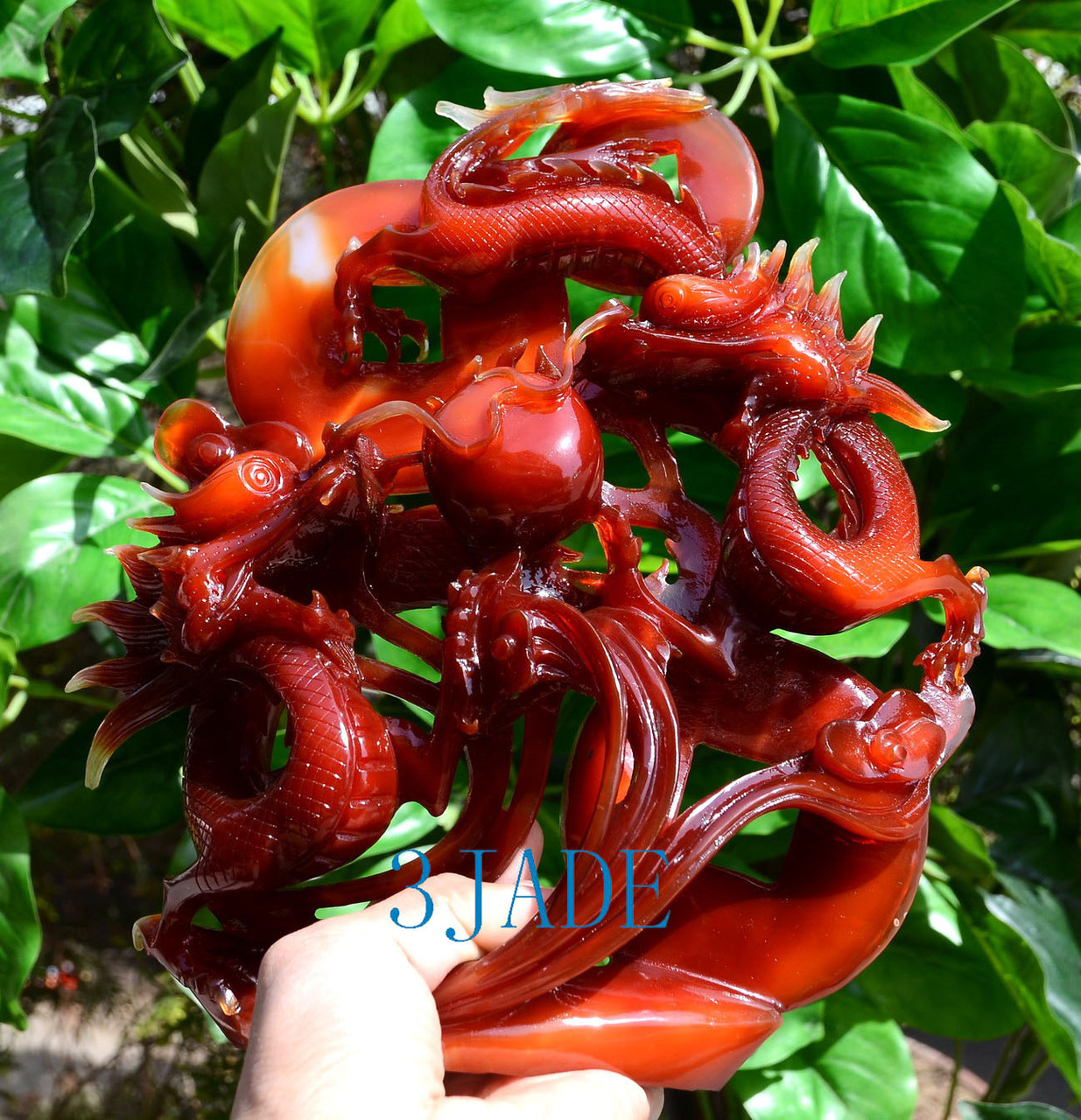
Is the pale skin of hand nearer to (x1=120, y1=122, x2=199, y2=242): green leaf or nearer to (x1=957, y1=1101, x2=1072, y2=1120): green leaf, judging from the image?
(x1=957, y1=1101, x2=1072, y2=1120): green leaf

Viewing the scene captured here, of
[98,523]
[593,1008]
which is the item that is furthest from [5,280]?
[593,1008]

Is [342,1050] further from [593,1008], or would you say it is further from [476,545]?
[476,545]

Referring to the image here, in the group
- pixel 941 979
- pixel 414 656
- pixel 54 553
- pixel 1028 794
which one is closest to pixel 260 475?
pixel 414 656

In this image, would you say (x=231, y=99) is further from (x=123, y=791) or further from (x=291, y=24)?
(x=123, y=791)

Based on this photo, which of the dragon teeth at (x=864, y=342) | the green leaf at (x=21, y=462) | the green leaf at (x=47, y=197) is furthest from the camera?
the green leaf at (x=21, y=462)

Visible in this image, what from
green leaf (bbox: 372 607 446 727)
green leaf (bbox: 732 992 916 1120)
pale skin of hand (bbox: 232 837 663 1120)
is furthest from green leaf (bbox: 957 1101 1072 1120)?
green leaf (bbox: 372 607 446 727)

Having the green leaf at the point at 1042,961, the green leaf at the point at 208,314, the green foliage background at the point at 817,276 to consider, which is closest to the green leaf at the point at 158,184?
the green foliage background at the point at 817,276

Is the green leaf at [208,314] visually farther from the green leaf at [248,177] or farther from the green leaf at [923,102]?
the green leaf at [923,102]
